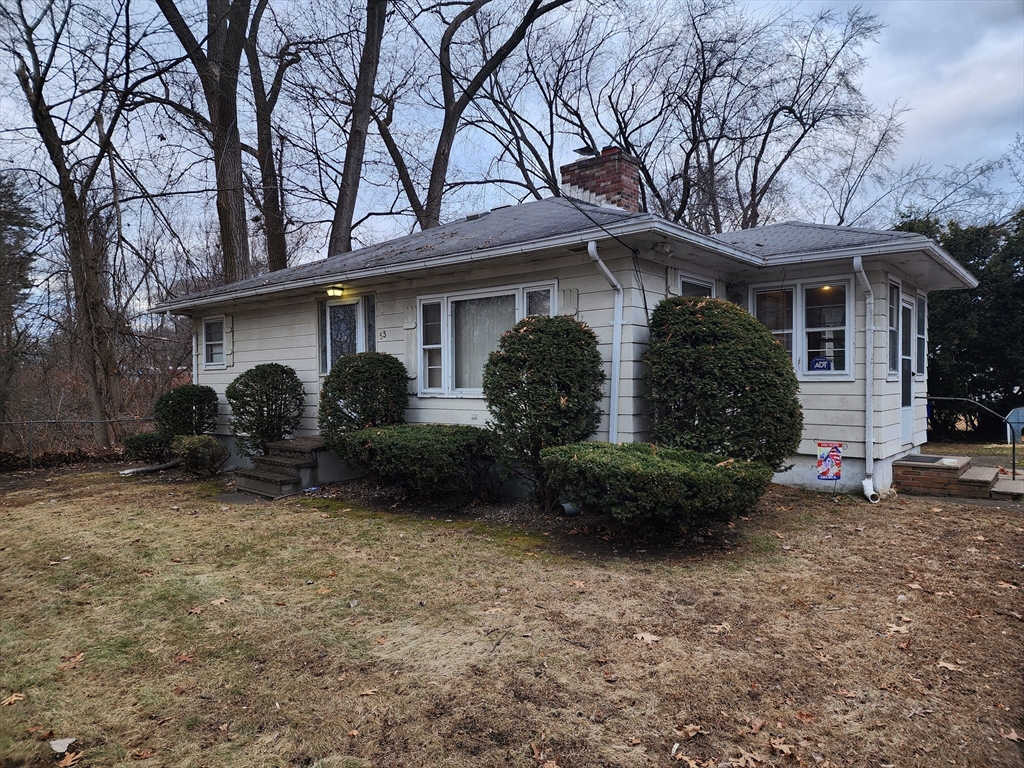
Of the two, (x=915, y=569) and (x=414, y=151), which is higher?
(x=414, y=151)

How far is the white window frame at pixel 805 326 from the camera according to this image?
7477 mm

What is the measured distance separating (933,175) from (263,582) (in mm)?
23372

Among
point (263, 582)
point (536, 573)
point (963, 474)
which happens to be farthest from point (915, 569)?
point (263, 582)

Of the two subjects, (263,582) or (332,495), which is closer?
(263,582)

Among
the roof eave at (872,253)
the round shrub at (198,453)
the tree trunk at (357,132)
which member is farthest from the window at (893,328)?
the tree trunk at (357,132)

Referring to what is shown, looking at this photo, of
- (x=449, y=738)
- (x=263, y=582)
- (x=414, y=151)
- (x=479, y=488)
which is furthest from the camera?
(x=414, y=151)

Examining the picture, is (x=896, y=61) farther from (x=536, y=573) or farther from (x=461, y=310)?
(x=536, y=573)

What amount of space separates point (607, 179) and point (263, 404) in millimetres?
6077

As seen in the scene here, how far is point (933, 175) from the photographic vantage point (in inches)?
787

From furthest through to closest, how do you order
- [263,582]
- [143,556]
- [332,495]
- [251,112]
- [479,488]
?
[251,112] < [332,495] < [479,488] < [143,556] < [263,582]

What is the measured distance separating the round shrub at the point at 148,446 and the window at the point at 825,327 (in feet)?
33.1

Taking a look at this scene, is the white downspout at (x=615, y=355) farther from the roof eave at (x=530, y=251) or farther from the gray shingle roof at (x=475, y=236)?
the gray shingle roof at (x=475, y=236)

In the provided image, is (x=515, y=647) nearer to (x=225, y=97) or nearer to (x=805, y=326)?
(x=805, y=326)

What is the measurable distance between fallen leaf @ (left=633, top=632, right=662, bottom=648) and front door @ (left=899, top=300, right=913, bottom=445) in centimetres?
660
